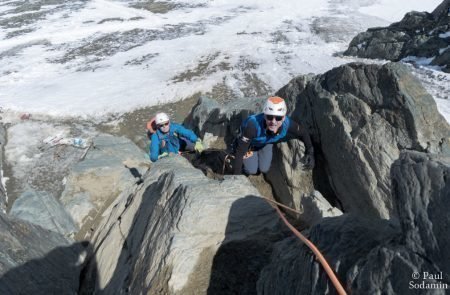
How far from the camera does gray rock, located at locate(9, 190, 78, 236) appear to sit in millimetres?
10234

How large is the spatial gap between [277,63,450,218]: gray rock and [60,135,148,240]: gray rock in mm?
5780

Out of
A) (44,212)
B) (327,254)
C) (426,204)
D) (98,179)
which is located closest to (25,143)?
(98,179)

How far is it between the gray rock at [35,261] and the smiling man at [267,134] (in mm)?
4219

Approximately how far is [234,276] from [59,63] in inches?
1071

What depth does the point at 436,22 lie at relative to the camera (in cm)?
2659

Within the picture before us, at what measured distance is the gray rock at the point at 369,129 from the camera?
763cm

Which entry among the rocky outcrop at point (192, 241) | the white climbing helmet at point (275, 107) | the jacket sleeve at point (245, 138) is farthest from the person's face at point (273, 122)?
the rocky outcrop at point (192, 241)

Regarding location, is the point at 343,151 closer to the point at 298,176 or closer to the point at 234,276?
the point at 298,176

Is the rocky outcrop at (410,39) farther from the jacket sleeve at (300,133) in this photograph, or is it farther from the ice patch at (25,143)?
the ice patch at (25,143)

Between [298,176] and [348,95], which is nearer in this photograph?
[348,95]

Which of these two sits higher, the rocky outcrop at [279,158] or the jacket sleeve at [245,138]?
the jacket sleeve at [245,138]

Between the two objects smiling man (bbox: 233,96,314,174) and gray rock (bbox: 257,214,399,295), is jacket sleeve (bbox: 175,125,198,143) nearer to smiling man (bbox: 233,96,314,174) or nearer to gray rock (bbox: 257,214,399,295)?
smiling man (bbox: 233,96,314,174)

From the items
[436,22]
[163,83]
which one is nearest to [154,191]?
[163,83]

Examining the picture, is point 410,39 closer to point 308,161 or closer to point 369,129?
point 308,161
